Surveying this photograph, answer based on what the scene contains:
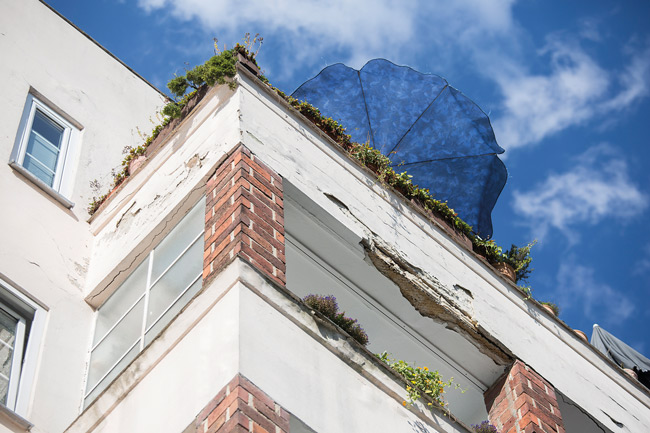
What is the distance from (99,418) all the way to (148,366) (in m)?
0.69

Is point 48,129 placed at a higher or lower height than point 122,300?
higher

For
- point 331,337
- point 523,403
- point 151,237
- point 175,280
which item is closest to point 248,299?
point 331,337

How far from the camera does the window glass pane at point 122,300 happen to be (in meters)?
9.20

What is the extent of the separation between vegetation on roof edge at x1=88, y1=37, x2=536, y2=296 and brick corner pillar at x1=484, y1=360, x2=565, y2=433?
4.50 ft

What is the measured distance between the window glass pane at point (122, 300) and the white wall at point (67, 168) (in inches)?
6.1

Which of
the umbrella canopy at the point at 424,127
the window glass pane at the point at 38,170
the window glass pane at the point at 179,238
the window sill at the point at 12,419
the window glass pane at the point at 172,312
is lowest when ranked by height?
the window sill at the point at 12,419

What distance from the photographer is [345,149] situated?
10.3 metres

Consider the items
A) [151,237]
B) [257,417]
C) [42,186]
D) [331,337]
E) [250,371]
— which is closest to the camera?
[257,417]

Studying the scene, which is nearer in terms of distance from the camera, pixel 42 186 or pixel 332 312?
pixel 332 312

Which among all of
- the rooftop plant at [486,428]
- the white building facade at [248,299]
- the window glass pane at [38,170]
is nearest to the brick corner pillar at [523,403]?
the white building facade at [248,299]

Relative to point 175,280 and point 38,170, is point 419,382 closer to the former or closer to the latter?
point 175,280

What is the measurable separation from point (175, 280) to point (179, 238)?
0.56m

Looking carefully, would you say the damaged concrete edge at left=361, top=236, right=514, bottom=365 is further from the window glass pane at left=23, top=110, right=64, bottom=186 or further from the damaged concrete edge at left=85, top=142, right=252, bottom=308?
the window glass pane at left=23, top=110, right=64, bottom=186

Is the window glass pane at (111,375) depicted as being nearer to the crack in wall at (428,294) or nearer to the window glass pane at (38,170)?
the crack in wall at (428,294)
